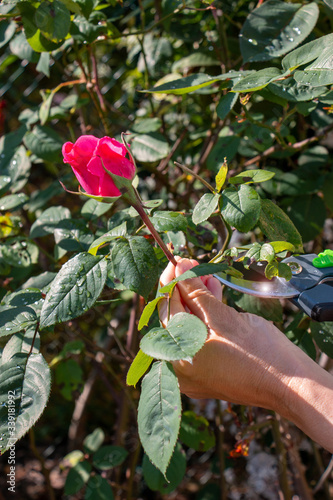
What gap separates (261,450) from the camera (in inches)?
74.7

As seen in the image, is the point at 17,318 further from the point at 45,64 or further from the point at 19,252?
the point at 45,64

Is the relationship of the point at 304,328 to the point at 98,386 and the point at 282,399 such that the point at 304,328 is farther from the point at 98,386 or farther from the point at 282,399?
the point at 98,386

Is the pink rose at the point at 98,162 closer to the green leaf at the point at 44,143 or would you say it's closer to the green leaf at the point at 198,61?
the green leaf at the point at 44,143

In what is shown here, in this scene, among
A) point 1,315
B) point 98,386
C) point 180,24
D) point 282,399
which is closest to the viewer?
point 282,399

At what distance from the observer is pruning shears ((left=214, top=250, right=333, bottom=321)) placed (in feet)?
Answer: 2.64

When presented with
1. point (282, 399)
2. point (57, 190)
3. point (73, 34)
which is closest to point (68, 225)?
point (57, 190)

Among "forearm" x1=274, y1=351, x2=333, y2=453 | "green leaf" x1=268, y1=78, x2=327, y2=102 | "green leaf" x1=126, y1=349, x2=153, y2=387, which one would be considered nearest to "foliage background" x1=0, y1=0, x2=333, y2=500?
"green leaf" x1=268, y1=78, x2=327, y2=102

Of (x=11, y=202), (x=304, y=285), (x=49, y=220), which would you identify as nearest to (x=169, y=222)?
(x=304, y=285)

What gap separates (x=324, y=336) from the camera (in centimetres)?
102

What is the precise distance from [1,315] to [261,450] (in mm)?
1433

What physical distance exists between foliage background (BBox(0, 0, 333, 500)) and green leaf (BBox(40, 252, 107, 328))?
2cm

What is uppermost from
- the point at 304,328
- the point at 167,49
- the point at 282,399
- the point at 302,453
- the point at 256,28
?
the point at 256,28

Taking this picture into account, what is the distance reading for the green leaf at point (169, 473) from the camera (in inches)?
51.4

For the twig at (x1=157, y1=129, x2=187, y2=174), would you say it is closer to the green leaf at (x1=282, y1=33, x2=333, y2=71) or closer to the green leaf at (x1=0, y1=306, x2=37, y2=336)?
the green leaf at (x1=282, y1=33, x2=333, y2=71)
